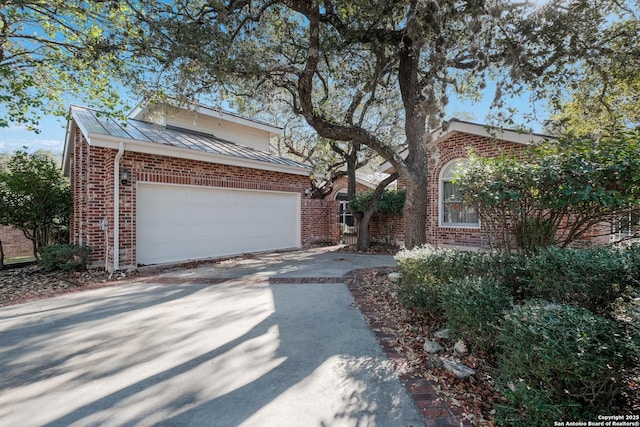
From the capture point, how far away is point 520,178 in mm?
3527

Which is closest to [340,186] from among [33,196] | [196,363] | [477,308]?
[33,196]

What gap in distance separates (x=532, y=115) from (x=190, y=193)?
8.55m

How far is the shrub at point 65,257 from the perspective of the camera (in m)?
6.88

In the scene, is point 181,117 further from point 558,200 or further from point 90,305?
point 558,200

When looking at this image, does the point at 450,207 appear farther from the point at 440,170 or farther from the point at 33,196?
the point at 33,196

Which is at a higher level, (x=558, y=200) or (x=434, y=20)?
(x=434, y=20)

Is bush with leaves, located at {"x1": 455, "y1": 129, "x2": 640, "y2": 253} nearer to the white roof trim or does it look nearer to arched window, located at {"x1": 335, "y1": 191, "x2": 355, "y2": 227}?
the white roof trim

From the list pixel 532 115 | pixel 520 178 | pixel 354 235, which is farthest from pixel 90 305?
pixel 354 235

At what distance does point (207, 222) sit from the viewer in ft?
29.2

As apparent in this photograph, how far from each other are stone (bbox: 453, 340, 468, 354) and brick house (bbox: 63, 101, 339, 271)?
7.35 m

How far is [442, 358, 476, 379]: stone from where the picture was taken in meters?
2.72

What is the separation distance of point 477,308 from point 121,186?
25.5 ft

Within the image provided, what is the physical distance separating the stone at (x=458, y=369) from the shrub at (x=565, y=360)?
553mm

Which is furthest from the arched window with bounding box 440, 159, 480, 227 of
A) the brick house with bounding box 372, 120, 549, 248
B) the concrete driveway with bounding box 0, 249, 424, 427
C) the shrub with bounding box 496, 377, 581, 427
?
the shrub with bounding box 496, 377, 581, 427
